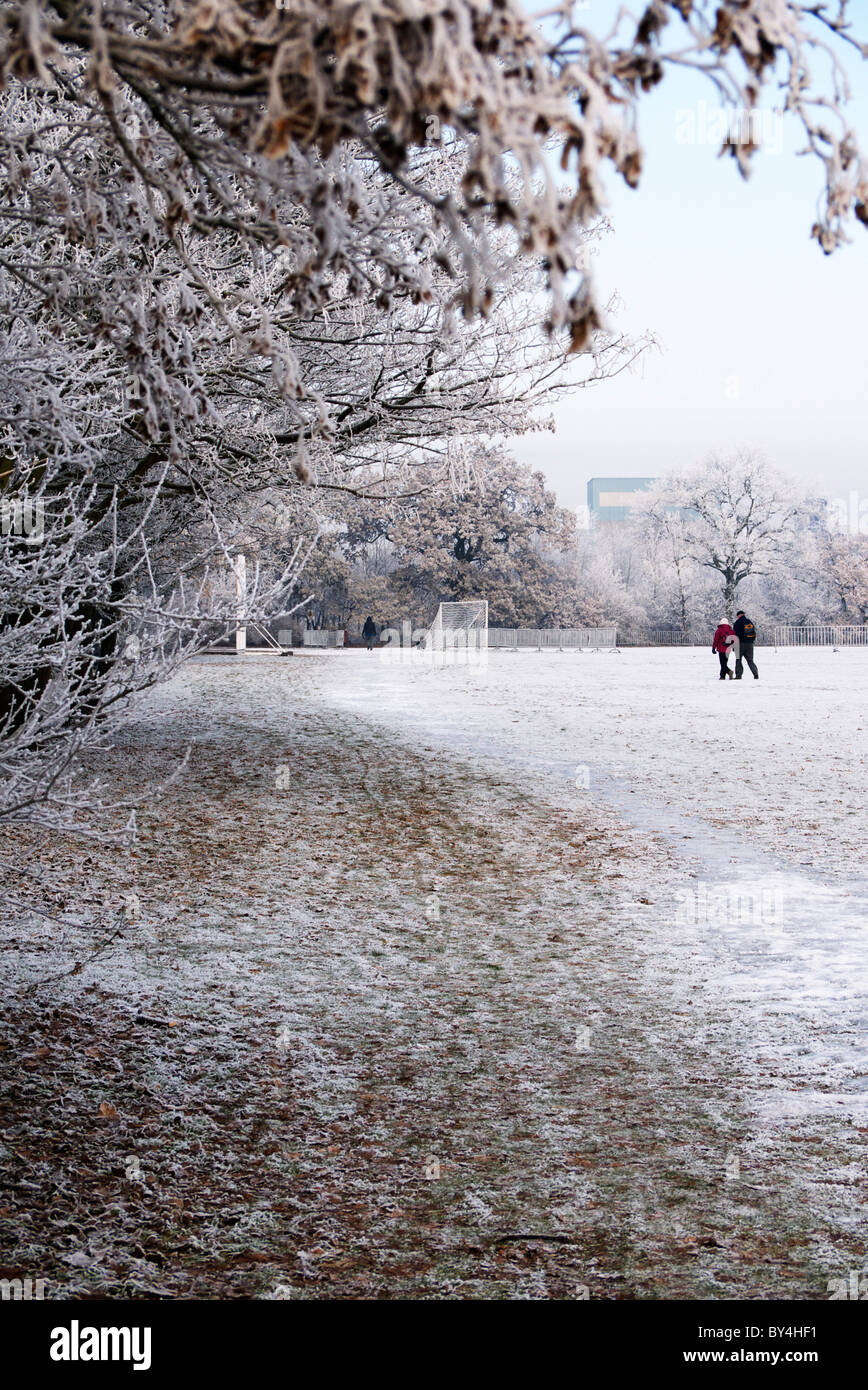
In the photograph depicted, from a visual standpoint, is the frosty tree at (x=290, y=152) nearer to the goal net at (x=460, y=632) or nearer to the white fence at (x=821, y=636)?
the goal net at (x=460, y=632)

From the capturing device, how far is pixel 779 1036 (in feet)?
20.3

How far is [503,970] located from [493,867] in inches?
112

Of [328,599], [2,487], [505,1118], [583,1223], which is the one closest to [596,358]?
[2,487]

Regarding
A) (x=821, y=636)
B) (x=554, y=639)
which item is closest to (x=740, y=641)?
(x=554, y=639)

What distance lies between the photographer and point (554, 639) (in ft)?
214

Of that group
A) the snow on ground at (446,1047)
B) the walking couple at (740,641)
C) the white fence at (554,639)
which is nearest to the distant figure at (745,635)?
the walking couple at (740,641)

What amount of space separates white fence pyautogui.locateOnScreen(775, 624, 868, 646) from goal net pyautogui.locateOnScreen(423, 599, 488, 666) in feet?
68.0

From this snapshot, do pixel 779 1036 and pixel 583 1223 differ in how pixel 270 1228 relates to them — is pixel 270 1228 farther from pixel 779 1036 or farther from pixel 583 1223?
pixel 779 1036

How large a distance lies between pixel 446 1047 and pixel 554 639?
59.5 m

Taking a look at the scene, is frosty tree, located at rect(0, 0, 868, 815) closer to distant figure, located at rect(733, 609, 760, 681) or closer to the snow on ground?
the snow on ground

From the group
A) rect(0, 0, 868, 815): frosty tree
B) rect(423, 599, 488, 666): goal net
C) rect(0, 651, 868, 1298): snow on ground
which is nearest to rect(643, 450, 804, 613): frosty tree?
rect(423, 599, 488, 666): goal net

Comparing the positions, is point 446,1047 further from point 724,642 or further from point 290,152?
point 724,642

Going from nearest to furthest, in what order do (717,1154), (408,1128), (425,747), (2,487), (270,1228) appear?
(270,1228) < (717,1154) < (408,1128) < (2,487) < (425,747)

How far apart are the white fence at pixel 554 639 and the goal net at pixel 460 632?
13.8 feet
